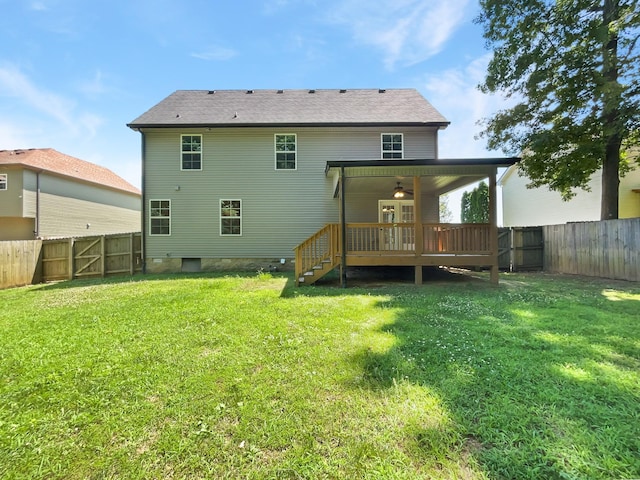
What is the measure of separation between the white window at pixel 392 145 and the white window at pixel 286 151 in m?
3.55

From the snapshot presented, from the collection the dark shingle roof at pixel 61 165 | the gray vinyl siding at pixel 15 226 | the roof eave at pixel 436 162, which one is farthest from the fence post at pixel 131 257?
the roof eave at pixel 436 162

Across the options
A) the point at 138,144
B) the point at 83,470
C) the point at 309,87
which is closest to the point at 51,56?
the point at 138,144

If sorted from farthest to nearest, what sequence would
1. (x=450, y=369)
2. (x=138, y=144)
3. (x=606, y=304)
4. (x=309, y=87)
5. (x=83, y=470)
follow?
(x=309, y=87)
(x=138, y=144)
(x=606, y=304)
(x=450, y=369)
(x=83, y=470)

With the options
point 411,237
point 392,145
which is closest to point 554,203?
point 392,145

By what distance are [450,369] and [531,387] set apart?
0.66m

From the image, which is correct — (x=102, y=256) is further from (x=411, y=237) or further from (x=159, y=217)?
(x=411, y=237)

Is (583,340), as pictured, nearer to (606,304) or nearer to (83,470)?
(606,304)

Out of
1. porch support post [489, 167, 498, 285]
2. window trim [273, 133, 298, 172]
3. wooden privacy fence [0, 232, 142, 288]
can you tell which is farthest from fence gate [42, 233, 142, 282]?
porch support post [489, 167, 498, 285]

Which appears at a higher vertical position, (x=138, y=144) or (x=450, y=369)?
(x=138, y=144)

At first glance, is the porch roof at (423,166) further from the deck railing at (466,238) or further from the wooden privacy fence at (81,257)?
the wooden privacy fence at (81,257)

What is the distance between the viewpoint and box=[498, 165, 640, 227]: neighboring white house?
43.7 ft

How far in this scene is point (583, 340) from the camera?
3492 millimetres

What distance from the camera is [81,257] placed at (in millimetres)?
10719

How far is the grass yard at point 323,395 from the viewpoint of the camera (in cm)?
171
